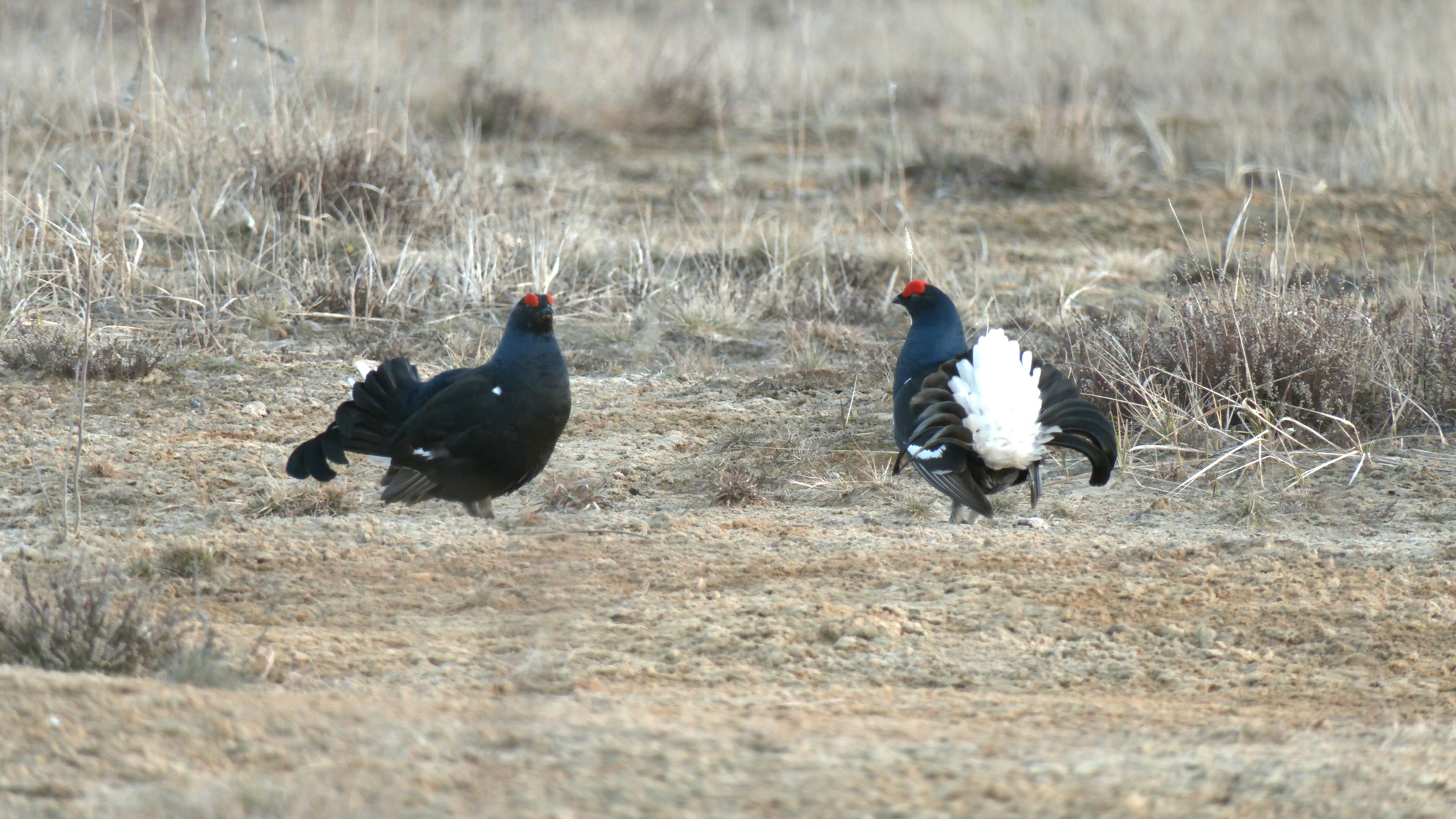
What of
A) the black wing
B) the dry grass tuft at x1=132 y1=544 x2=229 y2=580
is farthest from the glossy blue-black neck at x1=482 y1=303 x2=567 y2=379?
the black wing

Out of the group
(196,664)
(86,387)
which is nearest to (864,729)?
(196,664)

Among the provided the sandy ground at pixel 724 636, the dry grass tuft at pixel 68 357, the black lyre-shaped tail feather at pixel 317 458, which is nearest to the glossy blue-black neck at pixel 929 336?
the sandy ground at pixel 724 636

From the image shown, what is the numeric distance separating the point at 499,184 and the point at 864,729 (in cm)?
647

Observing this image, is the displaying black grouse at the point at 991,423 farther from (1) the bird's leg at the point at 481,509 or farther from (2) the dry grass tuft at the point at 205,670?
(2) the dry grass tuft at the point at 205,670

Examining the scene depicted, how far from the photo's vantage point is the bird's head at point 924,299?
533 cm

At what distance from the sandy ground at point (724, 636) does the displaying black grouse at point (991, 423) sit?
0.77 ft

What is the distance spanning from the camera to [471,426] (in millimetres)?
4660

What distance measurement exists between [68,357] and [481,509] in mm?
2421

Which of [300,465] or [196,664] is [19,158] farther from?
[196,664]

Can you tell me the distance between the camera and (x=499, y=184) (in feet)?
29.0

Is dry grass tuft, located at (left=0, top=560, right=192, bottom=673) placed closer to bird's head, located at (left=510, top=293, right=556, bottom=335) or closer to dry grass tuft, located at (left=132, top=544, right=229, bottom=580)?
dry grass tuft, located at (left=132, top=544, right=229, bottom=580)

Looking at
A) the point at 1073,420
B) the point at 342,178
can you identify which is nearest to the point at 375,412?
the point at 1073,420

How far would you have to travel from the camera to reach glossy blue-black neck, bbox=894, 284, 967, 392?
5.23m

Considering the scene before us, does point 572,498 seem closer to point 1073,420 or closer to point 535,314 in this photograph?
point 535,314
